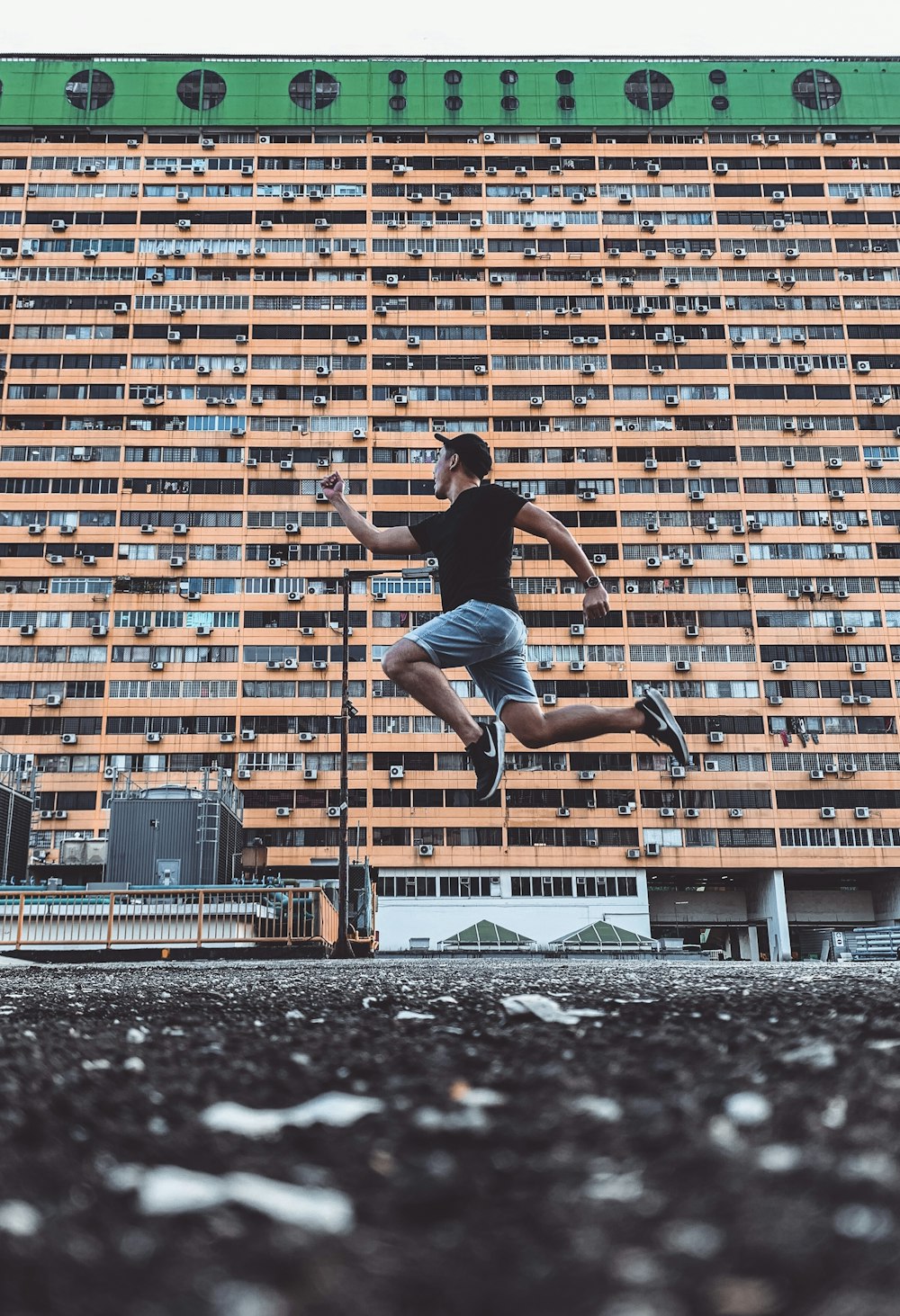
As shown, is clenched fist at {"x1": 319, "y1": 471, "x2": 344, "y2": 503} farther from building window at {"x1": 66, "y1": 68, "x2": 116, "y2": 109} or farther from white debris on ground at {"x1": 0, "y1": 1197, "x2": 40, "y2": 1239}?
building window at {"x1": 66, "y1": 68, "x2": 116, "y2": 109}

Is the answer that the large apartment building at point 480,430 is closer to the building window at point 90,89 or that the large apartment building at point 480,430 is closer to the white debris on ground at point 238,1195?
the building window at point 90,89

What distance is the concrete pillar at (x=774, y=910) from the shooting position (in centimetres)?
6006

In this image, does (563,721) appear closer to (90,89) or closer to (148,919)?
(148,919)

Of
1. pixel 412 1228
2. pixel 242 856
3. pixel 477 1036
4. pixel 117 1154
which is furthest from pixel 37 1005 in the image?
pixel 242 856

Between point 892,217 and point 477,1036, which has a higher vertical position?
point 892,217

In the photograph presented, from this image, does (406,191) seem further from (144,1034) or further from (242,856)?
(144,1034)

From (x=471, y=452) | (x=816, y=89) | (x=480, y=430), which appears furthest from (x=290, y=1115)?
(x=816, y=89)

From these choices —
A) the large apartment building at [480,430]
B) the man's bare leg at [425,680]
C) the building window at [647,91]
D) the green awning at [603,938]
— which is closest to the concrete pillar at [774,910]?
the large apartment building at [480,430]

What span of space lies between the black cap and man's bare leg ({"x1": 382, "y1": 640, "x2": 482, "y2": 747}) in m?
1.16

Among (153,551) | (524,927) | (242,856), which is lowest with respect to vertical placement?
(524,927)

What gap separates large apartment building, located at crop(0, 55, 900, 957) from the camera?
60.3m

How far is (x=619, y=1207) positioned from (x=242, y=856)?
Result: 5969 cm

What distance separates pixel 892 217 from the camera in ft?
232

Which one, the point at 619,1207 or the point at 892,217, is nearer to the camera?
the point at 619,1207
